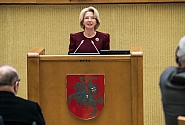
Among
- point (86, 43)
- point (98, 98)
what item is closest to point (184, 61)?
point (98, 98)

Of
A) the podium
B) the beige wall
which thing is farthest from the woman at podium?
the beige wall

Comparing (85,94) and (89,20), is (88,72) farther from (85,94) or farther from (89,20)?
(89,20)

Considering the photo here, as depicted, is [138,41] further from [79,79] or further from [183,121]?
[183,121]

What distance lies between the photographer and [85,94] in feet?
15.3

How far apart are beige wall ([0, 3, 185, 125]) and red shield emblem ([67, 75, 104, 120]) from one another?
7.76 feet

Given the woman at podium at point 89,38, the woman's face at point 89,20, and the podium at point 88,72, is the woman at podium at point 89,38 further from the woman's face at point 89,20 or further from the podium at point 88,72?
the podium at point 88,72

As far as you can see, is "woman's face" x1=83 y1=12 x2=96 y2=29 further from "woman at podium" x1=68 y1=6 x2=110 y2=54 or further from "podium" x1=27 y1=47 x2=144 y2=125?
"podium" x1=27 y1=47 x2=144 y2=125

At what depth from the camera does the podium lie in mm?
4695

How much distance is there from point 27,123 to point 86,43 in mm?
2096

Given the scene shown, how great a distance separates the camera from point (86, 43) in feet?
18.1

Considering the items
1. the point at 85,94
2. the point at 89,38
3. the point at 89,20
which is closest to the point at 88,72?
the point at 85,94

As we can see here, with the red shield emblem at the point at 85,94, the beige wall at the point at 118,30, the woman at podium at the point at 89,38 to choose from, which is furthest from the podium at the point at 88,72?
the beige wall at the point at 118,30

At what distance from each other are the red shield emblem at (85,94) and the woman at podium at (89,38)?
824 millimetres

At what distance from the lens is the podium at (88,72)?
4.70m
